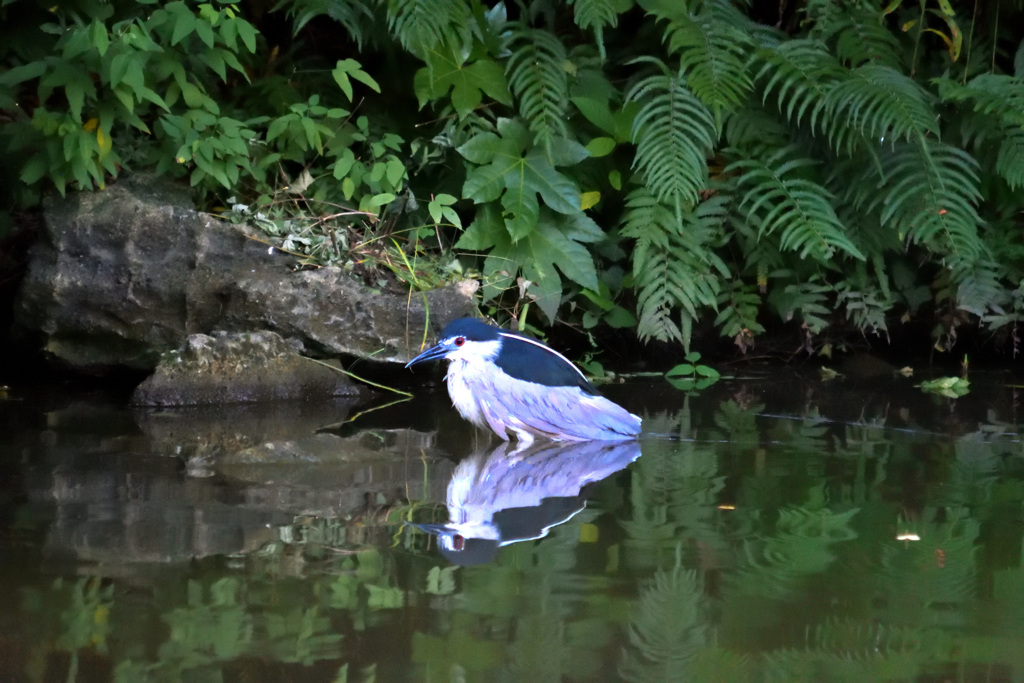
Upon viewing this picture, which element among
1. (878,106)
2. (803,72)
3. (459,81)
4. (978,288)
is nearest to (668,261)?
(803,72)

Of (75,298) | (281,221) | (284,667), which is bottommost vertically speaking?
(284,667)

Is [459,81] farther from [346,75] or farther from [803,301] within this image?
[803,301]

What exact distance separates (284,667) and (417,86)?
371cm

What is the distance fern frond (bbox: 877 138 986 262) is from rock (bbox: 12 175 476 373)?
224 cm

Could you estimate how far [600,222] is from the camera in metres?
5.64

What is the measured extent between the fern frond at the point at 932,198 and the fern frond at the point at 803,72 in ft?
1.64

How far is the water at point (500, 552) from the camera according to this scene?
80.6 inches

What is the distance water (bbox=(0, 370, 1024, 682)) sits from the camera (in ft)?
6.72

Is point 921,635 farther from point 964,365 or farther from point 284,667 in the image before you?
point 964,365

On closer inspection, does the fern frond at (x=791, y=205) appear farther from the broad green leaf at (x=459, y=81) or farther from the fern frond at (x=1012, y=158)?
the broad green leaf at (x=459, y=81)

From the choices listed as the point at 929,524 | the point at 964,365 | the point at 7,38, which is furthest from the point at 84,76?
the point at 964,365

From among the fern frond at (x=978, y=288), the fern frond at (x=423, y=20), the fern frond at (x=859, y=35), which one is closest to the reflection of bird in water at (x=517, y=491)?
the fern frond at (x=423, y=20)

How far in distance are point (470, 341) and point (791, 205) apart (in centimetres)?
206

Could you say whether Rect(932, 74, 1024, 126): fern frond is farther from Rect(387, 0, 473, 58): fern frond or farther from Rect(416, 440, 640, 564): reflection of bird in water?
Rect(416, 440, 640, 564): reflection of bird in water
